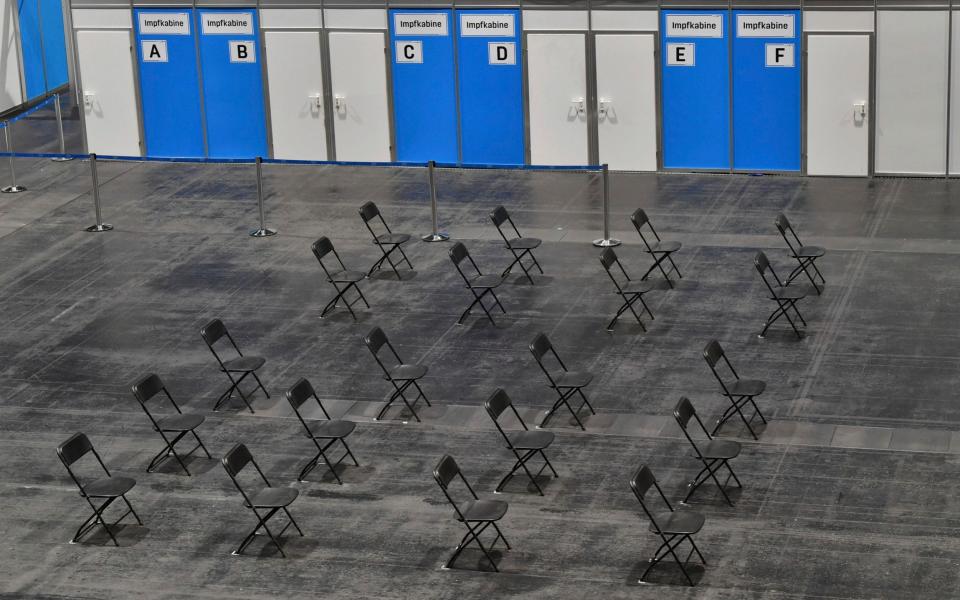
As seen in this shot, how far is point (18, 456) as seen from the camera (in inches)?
588

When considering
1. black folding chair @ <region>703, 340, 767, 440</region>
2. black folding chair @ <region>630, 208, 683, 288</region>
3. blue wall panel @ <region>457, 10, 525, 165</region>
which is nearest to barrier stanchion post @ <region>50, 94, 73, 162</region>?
blue wall panel @ <region>457, 10, 525, 165</region>

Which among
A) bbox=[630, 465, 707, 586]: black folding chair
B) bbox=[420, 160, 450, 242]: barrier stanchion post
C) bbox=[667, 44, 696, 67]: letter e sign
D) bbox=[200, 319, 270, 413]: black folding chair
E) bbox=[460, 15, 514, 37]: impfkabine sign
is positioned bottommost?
bbox=[630, 465, 707, 586]: black folding chair

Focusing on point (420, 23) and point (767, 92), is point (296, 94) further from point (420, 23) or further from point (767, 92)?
point (767, 92)

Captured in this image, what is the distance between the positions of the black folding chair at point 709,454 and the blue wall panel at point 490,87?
10.9 metres

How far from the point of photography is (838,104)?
74.0ft

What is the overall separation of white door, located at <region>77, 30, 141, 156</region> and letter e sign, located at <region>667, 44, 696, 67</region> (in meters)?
8.55

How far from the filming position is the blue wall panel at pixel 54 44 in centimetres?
2994

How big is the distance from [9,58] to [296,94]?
7.10 metres

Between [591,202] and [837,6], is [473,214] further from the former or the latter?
[837,6]

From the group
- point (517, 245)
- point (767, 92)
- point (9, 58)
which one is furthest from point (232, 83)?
point (767, 92)

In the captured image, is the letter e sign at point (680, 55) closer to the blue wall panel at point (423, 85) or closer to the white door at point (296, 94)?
the blue wall panel at point (423, 85)

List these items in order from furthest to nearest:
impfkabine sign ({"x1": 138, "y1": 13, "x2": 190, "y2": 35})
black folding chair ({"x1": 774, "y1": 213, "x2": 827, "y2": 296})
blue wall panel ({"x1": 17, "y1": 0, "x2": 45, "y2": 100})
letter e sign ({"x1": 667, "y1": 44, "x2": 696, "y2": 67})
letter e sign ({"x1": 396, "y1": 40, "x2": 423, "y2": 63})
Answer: blue wall panel ({"x1": 17, "y1": 0, "x2": 45, "y2": 100})
impfkabine sign ({"x1": 138, "y1": 13, "x2": 190, "y2": 35})
letter e sign ({"x1": 396, "y1": 40, "x2": 423, "y2": 63})
letter e sign ({"x1": 667, "y1": 44, "x2": 696, "y2": 67})
black folding chair ({"x1": 774, "y1": 213, "x2": 827, "y2": 296})

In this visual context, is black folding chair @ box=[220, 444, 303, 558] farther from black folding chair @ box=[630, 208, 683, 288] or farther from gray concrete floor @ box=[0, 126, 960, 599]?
black folding chair @ box=[630, 208, 683, 288]

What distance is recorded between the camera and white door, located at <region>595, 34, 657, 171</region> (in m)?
23.2
